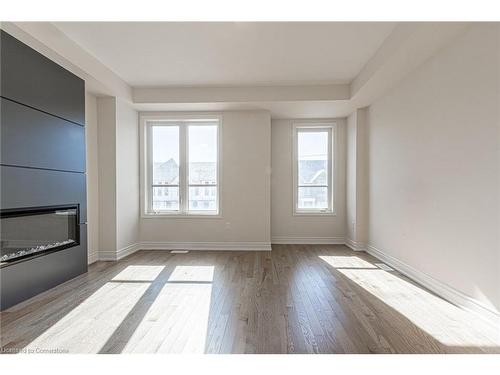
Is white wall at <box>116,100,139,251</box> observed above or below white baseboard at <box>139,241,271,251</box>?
above

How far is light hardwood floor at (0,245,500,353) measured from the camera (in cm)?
201

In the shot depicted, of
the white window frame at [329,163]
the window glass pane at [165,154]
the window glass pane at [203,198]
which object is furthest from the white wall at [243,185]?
the window glass pane at [165,154]

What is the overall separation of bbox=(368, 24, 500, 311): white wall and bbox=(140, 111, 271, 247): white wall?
2.10 meters

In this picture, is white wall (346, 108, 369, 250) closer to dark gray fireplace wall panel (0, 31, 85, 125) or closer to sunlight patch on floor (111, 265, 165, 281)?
sunlight patch on floor (111, 265, 165, 281)

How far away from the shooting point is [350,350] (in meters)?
1.93

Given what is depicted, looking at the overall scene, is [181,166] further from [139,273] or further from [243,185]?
[139,273]

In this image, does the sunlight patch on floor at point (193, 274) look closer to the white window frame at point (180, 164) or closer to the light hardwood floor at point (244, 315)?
the light hardwood floor at point (244, 315)

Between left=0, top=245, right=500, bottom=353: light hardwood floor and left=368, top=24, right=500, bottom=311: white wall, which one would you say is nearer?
left=0, top=245, right=500, bottom=353: light hardwood floor

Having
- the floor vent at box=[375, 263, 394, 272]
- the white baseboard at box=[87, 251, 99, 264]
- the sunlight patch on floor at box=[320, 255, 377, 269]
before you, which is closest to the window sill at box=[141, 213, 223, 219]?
the white baseboard at box=[87, 251, 99, 264]

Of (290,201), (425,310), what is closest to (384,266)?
(425,310)

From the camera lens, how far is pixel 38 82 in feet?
9.70

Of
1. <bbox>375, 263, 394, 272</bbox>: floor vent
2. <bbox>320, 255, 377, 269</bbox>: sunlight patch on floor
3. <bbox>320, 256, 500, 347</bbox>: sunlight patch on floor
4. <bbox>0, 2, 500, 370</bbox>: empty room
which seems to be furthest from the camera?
<bbox>320, 255, 377, 269</bbox>: sunlight patch on floor

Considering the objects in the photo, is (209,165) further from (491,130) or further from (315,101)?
(491,130)

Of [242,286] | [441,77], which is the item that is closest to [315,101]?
[441,77]
